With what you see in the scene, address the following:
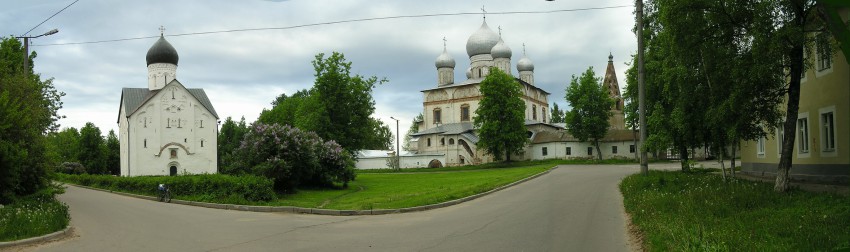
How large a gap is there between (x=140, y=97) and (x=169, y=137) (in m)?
7.39

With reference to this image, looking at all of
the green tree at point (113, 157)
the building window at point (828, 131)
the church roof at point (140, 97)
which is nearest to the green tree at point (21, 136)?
A: the building window at point (828, 131)

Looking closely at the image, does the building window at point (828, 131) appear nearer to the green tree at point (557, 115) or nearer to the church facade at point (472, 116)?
the church facade at point (472, 116)

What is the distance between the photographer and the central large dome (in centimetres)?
7975

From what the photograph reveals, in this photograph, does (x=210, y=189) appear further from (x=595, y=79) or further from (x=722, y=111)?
(x=595, y=79)

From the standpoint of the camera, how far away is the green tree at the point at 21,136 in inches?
662

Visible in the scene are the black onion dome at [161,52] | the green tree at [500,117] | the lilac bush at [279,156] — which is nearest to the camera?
the lilac bush at [279,156]

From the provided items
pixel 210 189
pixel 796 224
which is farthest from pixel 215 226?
pixel 796 224

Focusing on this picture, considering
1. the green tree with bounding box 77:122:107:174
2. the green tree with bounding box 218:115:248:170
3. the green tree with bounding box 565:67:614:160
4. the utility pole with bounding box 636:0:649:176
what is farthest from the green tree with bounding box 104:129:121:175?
the utility pole with bounding box 636:0:649:176

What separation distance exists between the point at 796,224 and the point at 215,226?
13653 millimetres

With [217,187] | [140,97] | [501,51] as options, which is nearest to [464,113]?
[501,51]

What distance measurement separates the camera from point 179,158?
65.5 meters

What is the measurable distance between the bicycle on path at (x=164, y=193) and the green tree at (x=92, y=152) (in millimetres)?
54225

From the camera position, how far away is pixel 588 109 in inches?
2574

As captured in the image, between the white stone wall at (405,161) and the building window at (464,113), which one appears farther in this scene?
the building window at (464,113)
